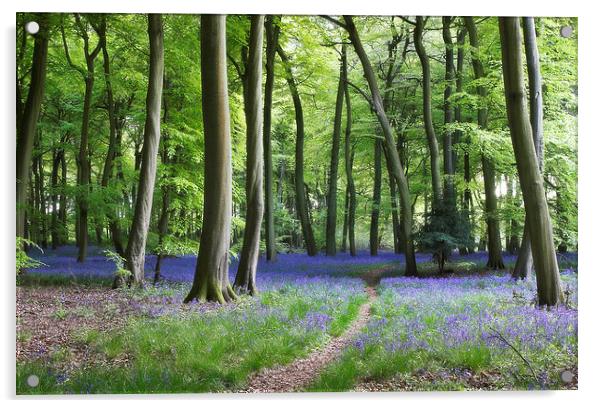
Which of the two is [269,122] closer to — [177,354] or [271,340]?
[271,340]

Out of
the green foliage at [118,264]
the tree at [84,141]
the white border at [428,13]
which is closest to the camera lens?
the white border at [428,13]

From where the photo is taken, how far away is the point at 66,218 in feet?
18.4

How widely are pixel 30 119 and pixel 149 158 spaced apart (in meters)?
1.34

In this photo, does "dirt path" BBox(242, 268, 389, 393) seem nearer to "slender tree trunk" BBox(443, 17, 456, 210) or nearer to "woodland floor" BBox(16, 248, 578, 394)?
"woodland floor" BBox(16, 248, 578, 394)

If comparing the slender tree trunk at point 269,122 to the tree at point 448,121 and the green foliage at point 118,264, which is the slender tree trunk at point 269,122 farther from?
the tree at point 448,121

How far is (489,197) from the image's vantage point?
6.14 meters

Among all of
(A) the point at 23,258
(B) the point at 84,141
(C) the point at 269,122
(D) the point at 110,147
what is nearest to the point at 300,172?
(C) the point at 269,122

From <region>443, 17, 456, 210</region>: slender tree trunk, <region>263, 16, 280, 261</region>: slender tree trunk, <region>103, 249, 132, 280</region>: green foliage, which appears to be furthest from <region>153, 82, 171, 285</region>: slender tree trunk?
<region>443, 17, 456, 210</region>: slender tree trunk

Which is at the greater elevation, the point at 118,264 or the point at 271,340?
the point at 118,264

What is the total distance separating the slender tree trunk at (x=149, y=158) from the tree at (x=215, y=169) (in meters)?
0.78

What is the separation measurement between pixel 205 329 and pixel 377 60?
3.74 meters

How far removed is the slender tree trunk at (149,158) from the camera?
6.11 meters

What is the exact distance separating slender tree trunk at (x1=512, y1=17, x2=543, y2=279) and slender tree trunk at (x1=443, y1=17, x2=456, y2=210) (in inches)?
33.9

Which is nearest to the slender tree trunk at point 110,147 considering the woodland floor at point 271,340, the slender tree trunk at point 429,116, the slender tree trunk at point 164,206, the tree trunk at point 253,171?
the woodland floor at point 271,340
